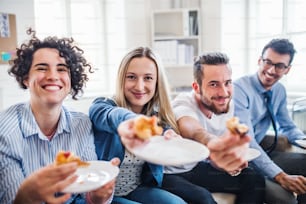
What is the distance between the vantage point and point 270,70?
124cm

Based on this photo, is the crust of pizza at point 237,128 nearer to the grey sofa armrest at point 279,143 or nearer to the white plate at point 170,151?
the white plate at point 170,151

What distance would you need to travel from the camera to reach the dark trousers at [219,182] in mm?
973

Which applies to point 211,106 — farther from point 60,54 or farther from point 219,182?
A: point 60,54

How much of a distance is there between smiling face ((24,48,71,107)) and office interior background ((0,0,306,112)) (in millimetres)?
1288

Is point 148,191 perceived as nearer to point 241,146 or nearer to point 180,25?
point 241,146

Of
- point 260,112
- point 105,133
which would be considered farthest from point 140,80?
point 260,112

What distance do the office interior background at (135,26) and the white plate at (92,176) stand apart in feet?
4.86

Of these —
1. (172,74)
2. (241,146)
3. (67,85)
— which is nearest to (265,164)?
(241,146)

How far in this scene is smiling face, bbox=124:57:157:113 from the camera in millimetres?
874

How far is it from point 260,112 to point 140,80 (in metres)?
0.62

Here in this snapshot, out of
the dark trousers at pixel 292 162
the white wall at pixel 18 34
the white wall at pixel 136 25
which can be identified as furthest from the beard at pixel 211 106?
the white wall at pixel 136 25

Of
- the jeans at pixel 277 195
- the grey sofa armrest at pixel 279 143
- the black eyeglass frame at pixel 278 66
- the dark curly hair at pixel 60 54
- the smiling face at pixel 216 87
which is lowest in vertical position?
the jeans at pixel 277 195

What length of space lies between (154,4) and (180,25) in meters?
0.25

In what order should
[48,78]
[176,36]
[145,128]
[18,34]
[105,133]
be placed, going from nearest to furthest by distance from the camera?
[145,128], [48,78], [105,133], [18,34], [176,36]
